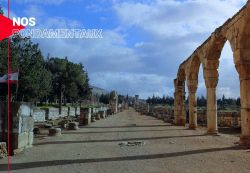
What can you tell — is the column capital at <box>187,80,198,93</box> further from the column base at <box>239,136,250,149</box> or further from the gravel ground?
the gravel ground

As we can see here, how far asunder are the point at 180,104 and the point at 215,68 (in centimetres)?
1115

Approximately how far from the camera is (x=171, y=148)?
14.0 meters

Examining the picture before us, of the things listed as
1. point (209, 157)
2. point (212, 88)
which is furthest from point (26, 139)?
point (212, 88)

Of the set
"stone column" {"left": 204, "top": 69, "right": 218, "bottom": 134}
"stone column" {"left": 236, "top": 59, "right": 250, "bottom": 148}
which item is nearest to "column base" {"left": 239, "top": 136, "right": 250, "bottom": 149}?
"stone column" {"left": 236, "top": 59, "right": 250, "bottom": 148}

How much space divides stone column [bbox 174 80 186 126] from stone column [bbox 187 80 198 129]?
524 cm

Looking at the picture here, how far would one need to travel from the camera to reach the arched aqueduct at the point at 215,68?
602 inches

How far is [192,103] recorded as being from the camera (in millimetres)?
26344

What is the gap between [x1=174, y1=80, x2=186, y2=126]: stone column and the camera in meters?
31.7

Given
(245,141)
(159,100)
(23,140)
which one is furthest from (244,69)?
(159,100)

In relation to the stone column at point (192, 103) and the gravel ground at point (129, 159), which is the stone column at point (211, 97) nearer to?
the stone column at point (192, 103)

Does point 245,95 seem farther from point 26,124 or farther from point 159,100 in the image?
point 159,100

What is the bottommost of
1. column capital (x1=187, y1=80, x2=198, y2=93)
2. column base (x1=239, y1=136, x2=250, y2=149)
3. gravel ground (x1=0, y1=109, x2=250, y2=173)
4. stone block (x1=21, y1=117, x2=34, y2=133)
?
gravel ground (x1=0, y1=109, x2=250, y2=173)

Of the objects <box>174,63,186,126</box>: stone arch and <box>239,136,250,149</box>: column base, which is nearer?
<box>239,136,250,149</box>: column base

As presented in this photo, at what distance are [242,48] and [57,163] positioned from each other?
342 inches
